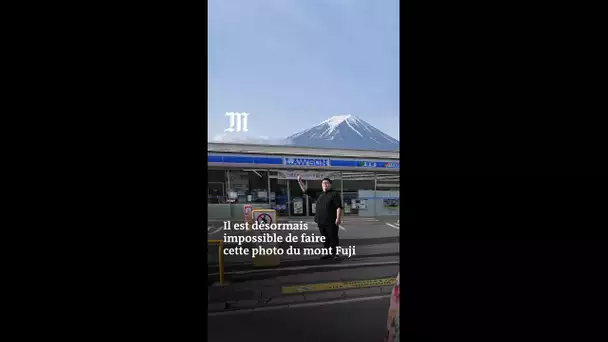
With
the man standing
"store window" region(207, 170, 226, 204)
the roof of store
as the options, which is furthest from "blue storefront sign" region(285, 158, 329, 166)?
the man standing

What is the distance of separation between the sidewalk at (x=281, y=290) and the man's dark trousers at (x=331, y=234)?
0.66 m

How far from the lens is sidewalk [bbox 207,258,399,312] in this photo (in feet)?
12.3

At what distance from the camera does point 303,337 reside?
2.82m

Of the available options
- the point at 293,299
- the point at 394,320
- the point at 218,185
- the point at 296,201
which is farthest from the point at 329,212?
the point at 296,201

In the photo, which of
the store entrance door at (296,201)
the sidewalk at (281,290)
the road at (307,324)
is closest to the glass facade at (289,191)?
the store entrance door at (296,201)

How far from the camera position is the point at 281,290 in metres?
4.14

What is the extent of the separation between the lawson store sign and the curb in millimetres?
5545

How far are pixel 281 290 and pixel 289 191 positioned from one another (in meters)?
7.25

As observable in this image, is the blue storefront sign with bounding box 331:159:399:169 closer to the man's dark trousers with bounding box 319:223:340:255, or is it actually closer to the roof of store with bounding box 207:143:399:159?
the roof of store with bounding box 207:143:399:159
